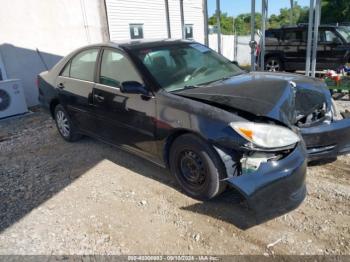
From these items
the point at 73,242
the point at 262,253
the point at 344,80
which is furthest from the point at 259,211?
the point at 344,80

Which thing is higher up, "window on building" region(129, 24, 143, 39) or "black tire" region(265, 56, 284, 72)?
"window on building" region(129, 24, 143, 39)

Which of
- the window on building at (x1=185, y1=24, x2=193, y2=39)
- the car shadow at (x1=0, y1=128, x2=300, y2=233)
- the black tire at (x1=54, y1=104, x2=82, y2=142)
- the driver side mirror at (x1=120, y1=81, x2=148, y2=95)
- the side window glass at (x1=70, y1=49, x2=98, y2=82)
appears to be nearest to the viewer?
the car shadow at (x1=0, y1=128, x2=300, y2=233)

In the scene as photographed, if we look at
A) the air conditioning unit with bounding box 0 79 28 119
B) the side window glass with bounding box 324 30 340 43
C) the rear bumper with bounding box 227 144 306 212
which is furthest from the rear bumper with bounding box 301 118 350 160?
the side window glass with bounding box 324 30 340 43

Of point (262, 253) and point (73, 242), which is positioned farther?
point (73, 242)

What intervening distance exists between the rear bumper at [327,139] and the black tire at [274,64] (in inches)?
315

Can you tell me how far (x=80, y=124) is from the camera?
4664 mm

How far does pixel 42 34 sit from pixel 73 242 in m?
7.38

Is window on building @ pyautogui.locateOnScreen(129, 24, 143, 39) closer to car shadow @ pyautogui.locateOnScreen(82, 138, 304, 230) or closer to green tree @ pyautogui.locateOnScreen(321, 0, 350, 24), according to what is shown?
car shadow @ pyautogui.locateOnScreen(82, 138, 304, 230)

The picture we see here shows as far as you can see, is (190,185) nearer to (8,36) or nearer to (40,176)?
(40,176)

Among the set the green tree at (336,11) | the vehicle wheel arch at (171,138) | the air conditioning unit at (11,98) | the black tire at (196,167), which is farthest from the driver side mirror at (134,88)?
the green tree at (336,11)

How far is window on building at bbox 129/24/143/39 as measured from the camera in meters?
11.9

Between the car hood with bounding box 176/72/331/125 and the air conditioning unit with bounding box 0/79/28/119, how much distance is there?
568cm

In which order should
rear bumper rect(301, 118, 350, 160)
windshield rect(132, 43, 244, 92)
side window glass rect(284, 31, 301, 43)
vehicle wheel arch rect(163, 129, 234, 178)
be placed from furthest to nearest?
side window glass rect(284, 31, 301, 43), windshield rect(132, 43, 244, 92), rear bumper rect(301, 118, 350, 160), vehicle wheel arch rect(163, 129, 234, 178)

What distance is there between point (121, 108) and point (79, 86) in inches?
42.6
